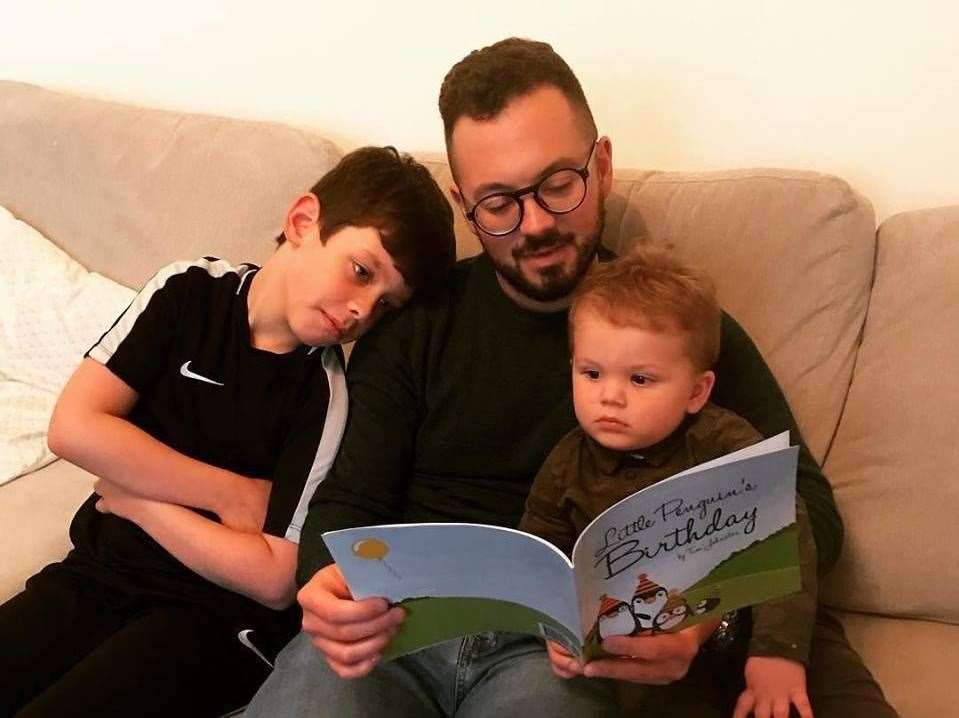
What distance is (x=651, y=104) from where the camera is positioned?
5.36ft

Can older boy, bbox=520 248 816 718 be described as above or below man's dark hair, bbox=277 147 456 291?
below

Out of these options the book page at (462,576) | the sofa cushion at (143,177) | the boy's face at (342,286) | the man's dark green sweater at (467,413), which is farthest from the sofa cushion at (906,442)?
the sofa cushion at (143,177)

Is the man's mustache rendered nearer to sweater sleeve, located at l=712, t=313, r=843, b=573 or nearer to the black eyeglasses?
the black eyeglasses

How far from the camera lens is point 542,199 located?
1215mm

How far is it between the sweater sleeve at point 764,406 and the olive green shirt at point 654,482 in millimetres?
80

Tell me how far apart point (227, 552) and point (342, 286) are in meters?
0.40

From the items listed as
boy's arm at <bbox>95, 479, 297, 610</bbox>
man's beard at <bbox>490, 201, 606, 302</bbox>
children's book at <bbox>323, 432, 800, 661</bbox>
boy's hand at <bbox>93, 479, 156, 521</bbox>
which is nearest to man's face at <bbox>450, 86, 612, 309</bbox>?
man's beard at <bbox>490, 201, 606, 302</bbox>

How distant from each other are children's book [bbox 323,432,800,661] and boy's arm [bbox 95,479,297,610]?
1.10 feet

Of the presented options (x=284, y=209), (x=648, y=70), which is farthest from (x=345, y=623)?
(x=648, y=70)

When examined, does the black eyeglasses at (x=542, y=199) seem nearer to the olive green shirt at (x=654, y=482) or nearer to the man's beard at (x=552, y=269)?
the man's beard at (x=552, y=269)

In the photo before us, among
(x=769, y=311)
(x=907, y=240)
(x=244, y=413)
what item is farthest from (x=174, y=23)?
(x=907, y=240)

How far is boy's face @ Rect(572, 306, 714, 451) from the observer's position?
1.11 m

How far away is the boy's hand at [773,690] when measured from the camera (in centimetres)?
108

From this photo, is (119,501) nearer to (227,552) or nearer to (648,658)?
(227,552)
